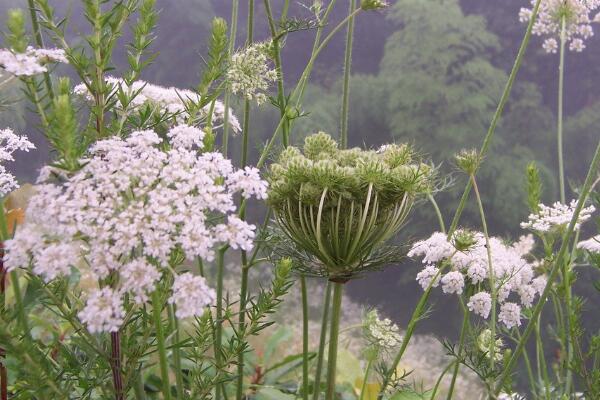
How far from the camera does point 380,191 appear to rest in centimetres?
98

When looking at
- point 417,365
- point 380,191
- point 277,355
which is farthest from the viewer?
point 417,365

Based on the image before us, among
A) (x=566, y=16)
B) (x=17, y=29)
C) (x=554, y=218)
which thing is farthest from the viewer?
(x=566, y=16)

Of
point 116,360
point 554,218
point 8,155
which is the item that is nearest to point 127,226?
point 116,360

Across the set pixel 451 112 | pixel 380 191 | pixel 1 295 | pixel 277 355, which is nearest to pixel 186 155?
pixel 1 295

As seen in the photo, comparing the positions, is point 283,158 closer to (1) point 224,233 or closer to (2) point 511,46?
(1) point 224,233

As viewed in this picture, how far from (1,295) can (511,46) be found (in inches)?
138

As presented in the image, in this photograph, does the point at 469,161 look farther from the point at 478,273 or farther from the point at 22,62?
the point at 22,62

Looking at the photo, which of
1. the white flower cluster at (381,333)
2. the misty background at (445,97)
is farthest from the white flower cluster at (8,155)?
the misty background at (445,97)

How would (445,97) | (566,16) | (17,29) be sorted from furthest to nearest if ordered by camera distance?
(445,97) < (566,16) < (17,29)

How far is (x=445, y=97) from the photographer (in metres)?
3.66

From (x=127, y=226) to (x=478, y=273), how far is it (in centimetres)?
68

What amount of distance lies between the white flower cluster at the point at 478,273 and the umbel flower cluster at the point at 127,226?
1.65 feet

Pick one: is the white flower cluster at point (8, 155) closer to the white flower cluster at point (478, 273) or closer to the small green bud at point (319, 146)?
the small green bud at point (319, 146)

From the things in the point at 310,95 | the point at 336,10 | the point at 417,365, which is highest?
the point at 336,10
